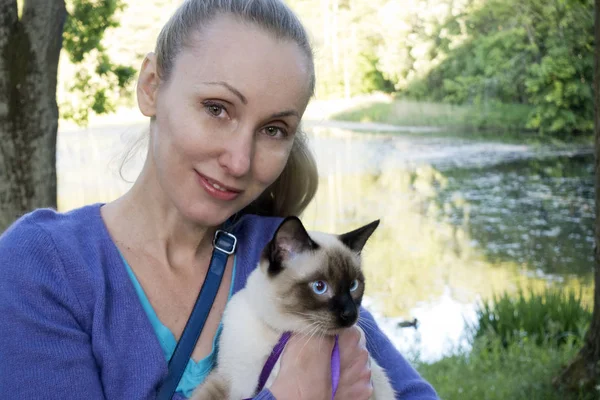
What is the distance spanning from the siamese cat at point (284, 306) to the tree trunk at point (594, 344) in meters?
2.27

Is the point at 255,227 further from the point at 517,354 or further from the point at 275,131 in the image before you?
the point at 517,354

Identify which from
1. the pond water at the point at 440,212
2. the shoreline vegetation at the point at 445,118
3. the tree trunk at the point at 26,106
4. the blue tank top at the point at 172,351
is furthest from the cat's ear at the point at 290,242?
the shoreline vegetation at the point at 445,118

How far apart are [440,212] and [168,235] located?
9.75 m

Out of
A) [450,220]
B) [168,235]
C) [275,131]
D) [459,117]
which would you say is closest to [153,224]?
[168,235]

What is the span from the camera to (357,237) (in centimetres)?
191

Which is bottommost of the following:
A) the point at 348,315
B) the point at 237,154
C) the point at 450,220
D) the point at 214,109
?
the point at 450,220

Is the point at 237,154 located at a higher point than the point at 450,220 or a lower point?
higher

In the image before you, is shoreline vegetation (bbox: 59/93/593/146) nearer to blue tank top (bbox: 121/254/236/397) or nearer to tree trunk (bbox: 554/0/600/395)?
tree trunk (bbox: 554/0/600/395)

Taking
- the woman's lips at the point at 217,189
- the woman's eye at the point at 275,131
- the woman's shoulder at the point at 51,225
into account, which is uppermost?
the woman's eye at the point at 275,131

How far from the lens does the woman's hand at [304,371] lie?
1451 mm

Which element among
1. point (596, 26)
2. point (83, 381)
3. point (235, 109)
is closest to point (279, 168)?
point (235, 109)

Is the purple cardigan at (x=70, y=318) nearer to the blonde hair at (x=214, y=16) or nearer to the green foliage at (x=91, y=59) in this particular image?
the blonde hair at (x=214, y=16)

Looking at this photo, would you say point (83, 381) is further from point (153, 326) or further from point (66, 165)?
point (66, 165)

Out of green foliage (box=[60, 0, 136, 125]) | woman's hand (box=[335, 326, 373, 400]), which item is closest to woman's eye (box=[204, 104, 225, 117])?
woman's hand (box=[335, 326, 373, 400])
